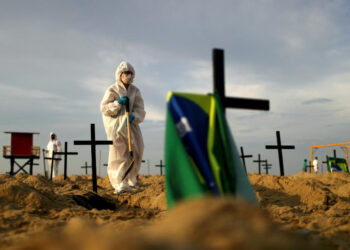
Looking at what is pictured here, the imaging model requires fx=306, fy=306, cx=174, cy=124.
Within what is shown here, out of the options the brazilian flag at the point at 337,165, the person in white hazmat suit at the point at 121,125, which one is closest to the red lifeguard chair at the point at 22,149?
the person in white hazmat suit at the point at 121,125

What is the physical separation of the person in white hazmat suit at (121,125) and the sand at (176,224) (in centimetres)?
103

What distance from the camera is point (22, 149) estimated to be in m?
18.1

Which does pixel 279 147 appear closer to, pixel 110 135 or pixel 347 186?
pixel 347 186

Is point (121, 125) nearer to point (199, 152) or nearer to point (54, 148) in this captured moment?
point (199, 152)

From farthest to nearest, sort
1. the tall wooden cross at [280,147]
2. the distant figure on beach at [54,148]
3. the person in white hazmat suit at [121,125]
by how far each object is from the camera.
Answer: the distant figure on beach at [54,148], the tall wooden cross at [280,147], the person in white hazmat suit at [121,125]

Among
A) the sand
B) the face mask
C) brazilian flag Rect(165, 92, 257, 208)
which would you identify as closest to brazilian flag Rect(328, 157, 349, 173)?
the sand

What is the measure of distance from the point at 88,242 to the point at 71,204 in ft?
15.0

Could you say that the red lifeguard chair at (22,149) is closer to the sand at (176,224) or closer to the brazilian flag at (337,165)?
the sand at (176,224)

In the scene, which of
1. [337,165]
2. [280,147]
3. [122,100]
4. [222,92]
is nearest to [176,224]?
[222,92]

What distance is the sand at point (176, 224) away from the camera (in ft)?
4.37

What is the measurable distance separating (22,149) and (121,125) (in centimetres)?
1276

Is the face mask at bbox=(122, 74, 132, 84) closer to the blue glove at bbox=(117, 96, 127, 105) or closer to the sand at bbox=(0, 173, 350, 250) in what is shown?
the blue glove at bbox=(117, 96, 127, 105)

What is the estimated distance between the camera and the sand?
1.33 m

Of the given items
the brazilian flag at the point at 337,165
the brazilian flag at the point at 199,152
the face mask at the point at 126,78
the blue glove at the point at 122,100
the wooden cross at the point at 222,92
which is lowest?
the brazilian flag at the point at 337,165
